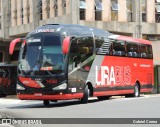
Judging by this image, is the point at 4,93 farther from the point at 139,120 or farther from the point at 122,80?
the point at 139,120

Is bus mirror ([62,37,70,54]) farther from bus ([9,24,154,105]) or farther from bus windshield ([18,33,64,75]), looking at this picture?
bus windshield ([18,33,64,75])

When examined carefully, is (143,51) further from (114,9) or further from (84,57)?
(114,9)

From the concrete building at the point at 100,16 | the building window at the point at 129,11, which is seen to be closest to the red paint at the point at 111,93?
the concrete building at the point at 100,16

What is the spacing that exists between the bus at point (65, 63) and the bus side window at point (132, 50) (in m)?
1.73

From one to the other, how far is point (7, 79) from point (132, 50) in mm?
13382

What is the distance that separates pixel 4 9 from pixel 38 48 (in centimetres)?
3864

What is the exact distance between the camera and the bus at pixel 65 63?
20.8 m

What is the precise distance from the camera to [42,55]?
21.0 m

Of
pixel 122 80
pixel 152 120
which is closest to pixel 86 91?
pixel 122 80

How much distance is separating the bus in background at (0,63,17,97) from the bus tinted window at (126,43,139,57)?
13.1m

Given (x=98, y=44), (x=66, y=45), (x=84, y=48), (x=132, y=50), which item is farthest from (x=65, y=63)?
(x=132, y=50)

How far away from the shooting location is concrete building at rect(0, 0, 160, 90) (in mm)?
48094

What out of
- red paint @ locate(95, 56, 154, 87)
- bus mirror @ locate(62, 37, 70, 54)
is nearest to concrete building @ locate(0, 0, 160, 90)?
→ red paint @ locate(95, 56, 154, 87)

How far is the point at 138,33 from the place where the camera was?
5100 centimetres
